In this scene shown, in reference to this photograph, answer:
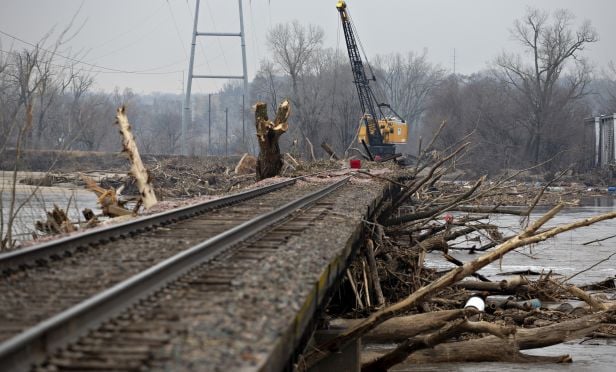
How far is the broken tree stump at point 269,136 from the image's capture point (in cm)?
1917

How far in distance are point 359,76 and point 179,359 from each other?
5849 centimetres

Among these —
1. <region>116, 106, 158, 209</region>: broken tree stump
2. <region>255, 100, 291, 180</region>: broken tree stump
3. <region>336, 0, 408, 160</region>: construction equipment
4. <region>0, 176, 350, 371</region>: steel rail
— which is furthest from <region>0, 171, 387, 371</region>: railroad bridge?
<region>336, 0, 408, 160</region>: construction equipment

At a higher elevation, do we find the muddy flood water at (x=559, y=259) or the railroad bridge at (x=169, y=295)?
the railroad bridge at (x=169, y=295)

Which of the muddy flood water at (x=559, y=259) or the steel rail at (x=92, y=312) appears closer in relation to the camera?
the steel rail at (x=92, y=312)

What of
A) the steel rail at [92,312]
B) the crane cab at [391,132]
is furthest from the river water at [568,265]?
the crane cab at [391,132]

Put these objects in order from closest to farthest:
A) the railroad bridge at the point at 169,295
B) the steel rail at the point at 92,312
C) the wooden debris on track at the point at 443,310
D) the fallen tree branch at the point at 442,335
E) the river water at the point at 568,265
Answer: the steel rail at the point at 92,312, the railroad bridge at the point at 169,295, the fallen tree branch at the point at 442,335, the wooden debris on track at the point at 443,310, the river water at the point at 568,265

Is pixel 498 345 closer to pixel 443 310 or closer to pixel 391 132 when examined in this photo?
pixel 443 310

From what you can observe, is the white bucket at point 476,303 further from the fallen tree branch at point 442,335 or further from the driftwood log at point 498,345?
the fallen tree branch at point 442,335

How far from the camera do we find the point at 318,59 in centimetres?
9738

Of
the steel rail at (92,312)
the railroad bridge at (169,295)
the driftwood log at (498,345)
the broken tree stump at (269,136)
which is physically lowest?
the driftwood log at (498,345)

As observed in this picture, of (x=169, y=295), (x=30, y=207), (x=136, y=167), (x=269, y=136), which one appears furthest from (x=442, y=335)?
(x=269, y=136)

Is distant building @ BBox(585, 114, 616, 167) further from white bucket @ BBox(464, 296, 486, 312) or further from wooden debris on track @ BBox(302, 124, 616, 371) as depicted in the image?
white bucket @ BBox(464, 296, 486, 312)

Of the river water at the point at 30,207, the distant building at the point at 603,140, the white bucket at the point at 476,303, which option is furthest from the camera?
the distant building at the point at 603,140

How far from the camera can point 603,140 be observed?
78875mm
